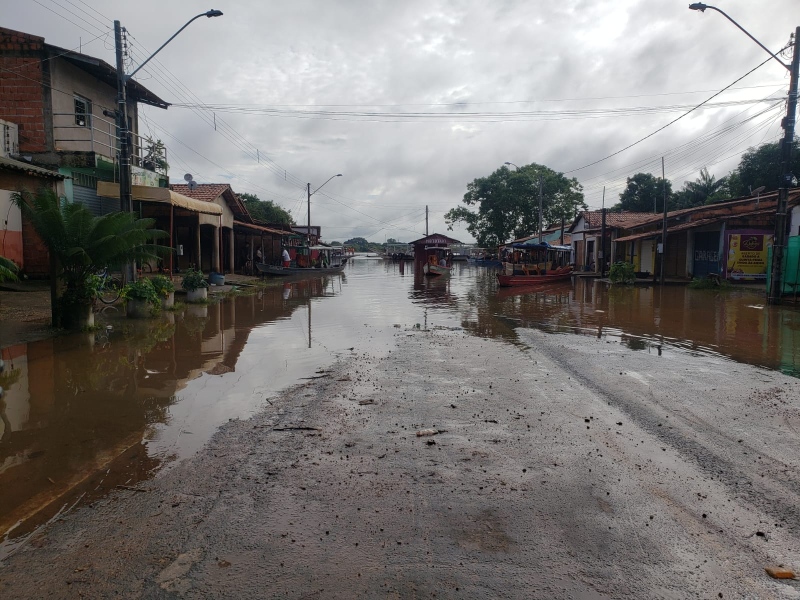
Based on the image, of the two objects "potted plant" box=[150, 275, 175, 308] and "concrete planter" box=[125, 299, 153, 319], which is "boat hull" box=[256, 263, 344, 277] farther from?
"concrete planter" box=[125, 299, 153, 319]

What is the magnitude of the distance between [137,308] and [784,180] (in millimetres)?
17536

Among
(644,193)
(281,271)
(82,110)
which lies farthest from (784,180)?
(644,193)

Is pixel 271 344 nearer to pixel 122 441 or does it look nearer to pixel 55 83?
pixel 122 441

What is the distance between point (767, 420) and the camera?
5863mm

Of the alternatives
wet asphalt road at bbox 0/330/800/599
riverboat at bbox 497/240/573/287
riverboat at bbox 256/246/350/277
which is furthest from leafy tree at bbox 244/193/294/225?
wet asphalt road at bbox 0/330/800/599

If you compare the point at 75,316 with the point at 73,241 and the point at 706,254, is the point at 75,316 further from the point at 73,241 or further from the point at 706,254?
the point at 706,254

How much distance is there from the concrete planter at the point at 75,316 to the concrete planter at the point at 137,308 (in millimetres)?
2253

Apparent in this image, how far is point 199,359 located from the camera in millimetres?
9227

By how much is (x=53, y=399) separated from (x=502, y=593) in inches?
233

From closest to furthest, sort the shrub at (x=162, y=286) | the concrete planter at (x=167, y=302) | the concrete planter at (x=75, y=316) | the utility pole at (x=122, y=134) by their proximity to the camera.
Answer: the concrete planter at (x=75, y=316)
the utility pole at (x=122, y=134)
the shrub at (x=162, y=286)
the concrete planter at (x=167, y=302)

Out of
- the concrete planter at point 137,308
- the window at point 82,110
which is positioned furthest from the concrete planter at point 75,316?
the window at point 82,110

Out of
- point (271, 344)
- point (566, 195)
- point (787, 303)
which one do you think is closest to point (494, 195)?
point (566, 195)

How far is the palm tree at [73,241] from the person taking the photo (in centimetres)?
1059

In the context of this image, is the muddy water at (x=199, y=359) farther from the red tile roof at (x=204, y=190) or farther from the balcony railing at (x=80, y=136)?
the red tile roof at (x=204, y=190)
